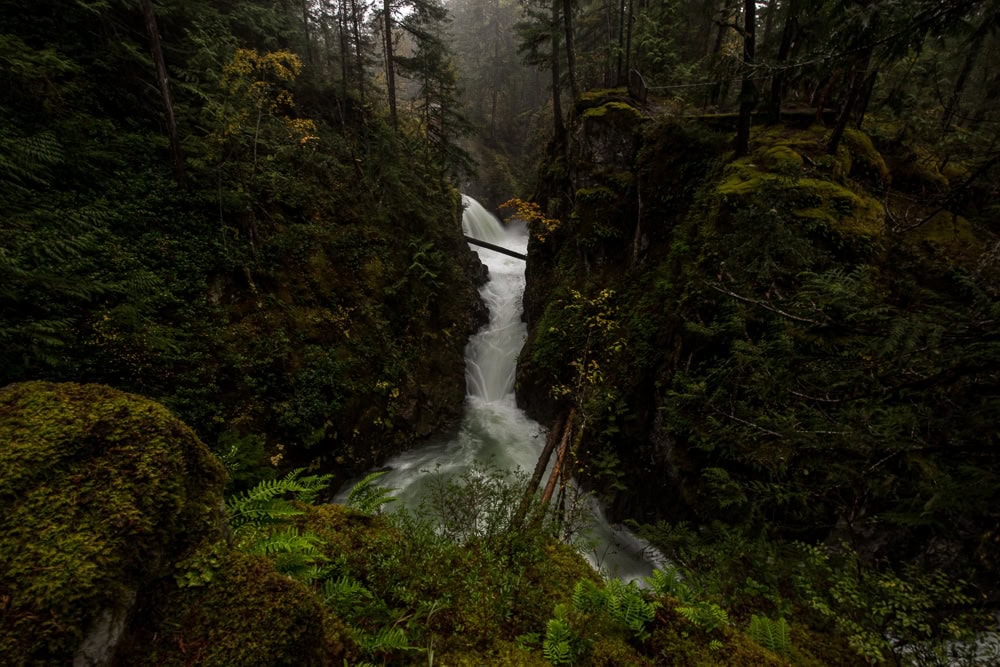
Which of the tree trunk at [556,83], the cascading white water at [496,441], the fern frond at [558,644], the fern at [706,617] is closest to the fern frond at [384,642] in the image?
the fern frond at [558,644]

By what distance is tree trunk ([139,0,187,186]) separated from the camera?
25.5 feet

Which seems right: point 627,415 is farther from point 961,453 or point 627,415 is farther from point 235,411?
point 235,411

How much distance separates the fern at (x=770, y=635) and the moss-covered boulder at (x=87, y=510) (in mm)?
3503

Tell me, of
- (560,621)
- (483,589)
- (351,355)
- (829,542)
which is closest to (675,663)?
(560,621)

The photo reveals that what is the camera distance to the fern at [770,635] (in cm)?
268

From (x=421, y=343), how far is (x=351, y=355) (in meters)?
2.70

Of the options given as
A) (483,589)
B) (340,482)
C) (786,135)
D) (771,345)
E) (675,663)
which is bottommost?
(340,482)

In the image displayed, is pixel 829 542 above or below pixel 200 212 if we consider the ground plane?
below

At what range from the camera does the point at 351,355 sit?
1023 cm

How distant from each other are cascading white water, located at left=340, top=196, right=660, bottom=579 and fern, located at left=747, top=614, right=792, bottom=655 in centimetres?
284

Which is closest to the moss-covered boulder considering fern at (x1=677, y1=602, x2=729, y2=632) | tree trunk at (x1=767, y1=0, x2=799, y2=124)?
fern at (x1=677, y1=602, x2=729, y2=632)

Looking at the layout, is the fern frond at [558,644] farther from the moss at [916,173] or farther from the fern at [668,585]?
the moss at [916,173]

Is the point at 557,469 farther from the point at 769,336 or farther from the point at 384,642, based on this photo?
the point at 384,642

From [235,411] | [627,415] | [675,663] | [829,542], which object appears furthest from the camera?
[627,415]
